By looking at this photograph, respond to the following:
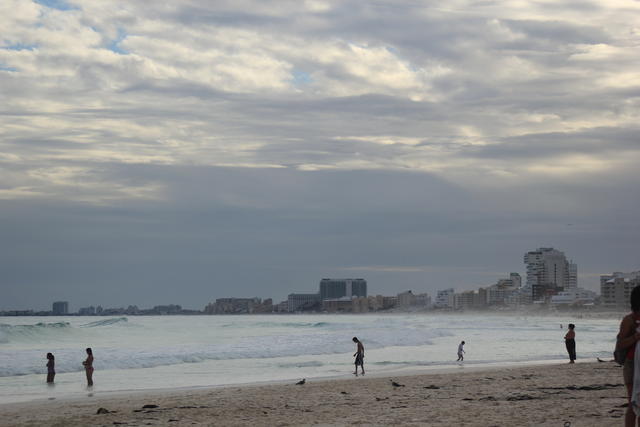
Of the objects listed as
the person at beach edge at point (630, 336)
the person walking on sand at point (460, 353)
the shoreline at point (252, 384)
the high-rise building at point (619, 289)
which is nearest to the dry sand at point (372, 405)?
the shoreline at point (252, 384)

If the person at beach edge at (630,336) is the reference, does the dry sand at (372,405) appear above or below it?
below

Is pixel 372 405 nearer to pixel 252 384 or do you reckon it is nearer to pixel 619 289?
pixel 252 384

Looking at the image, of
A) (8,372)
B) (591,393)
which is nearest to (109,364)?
(8,372)

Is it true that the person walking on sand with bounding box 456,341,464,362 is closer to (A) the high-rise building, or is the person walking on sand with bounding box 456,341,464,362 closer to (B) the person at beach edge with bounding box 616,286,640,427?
(B) the person at beach edge with bounding box 616,286,640,427

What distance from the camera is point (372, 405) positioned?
13328mm

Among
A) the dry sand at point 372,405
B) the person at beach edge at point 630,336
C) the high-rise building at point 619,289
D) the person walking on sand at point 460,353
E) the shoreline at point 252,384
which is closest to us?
the person at beach edge at point 630,336

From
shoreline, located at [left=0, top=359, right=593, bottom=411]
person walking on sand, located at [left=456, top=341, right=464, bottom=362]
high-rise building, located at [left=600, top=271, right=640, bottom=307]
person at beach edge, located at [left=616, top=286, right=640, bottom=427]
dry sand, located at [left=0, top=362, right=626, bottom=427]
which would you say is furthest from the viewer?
high-rise building, located at [left=600, top=271, right=640, bottom=307]

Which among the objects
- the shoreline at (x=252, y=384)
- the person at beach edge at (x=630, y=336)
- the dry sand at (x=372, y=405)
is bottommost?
the shoreline at (x=252, y=384)

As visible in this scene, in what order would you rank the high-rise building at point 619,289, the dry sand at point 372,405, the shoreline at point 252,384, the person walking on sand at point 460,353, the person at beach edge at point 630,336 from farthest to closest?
1. the high-rise building at point 619,289
2. the person walking on sand at point 460,353
3. the shoreline at point 252,384
4. the dry sand at point 372,405
5. the person at beach edge at point 630,336

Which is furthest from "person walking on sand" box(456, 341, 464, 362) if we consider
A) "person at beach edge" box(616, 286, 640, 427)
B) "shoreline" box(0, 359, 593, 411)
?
"person at beach edge" box(616, 286, 640, 427)

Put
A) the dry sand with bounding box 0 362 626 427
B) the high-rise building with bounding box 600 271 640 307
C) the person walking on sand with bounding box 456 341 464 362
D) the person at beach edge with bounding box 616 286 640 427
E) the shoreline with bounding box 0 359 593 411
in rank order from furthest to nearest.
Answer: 1. the high-rise building with bounding box 600 271 640 307
2. the person walking on sand with bounding box 456 341 464 362
3. the shoreline with bounding box 0 359 593 411
4. the dry sand with bounding box 0 362 626 427
5. the person at beach edge with bounding box 616 286 640 427

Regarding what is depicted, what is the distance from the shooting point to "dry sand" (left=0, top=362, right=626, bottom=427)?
11148mm

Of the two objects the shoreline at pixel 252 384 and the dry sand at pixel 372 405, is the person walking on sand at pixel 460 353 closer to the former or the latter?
the shoreline at pixel 252 384

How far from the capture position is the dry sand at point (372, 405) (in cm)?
1115
